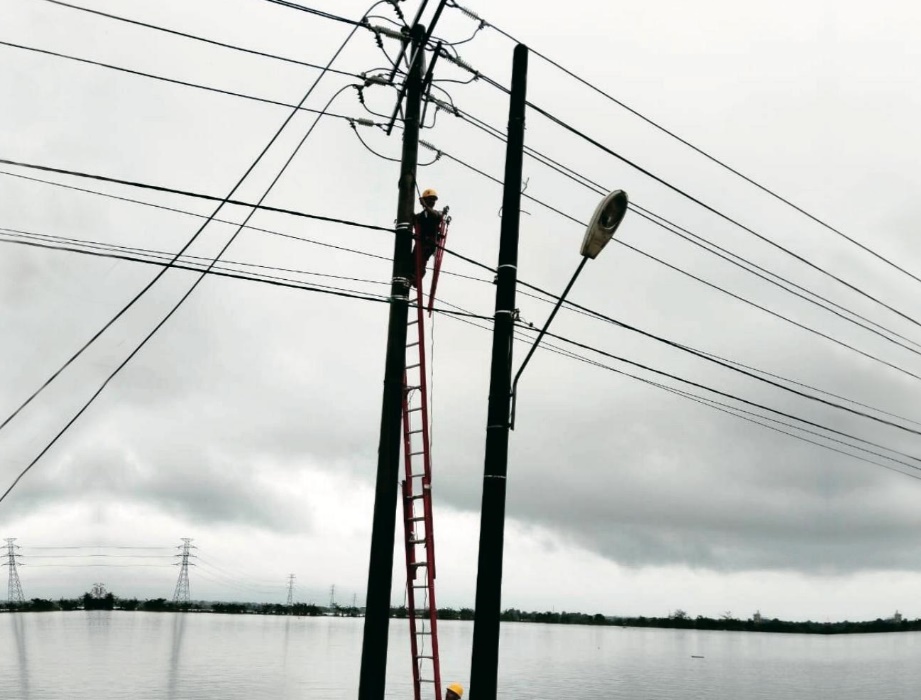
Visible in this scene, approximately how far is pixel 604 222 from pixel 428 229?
3.22 metres

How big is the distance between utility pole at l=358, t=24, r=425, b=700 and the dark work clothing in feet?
1.32

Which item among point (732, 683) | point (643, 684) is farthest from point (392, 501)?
point (732, 683)

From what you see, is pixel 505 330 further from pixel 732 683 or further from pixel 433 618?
pixel 732 683

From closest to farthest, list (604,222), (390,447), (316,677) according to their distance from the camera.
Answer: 1. (604,222)
2. (390,447)
3. (316,677)

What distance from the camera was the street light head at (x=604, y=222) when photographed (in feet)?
33.4

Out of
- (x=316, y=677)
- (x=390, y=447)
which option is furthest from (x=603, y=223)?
(x=316, y=677)

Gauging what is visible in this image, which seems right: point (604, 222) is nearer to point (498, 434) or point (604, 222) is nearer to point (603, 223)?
Answer: point (603, 223)

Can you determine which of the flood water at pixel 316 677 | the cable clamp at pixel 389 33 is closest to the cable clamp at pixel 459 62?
the cable clamp at pixel 389 33

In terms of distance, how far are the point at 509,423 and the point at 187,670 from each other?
90.3 metres

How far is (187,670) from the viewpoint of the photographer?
8988 cm

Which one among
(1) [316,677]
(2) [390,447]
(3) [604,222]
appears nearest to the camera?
(3) [604,222]

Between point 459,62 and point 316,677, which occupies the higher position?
point 459,62

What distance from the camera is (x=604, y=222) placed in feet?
34.1

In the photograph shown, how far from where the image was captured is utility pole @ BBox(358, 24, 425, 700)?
1109 cm
